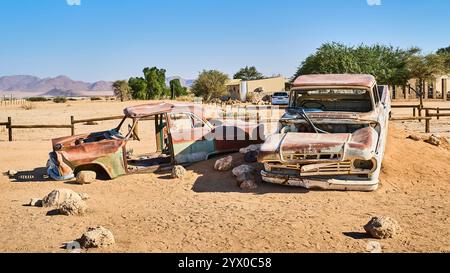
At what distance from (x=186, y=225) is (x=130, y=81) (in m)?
59.7

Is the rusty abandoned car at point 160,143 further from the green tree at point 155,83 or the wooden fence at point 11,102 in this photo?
the green tree at point 155,83

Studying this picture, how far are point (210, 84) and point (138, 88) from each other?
10350 mm

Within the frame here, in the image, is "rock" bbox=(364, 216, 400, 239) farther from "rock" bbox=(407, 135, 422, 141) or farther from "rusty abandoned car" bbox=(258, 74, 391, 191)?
"rock" bbox=(407, 135, 422, 141)

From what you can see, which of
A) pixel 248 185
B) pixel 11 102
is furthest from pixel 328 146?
pixel 11 102

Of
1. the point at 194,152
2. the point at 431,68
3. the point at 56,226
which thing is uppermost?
the point at 431,68

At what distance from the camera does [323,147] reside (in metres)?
6.85

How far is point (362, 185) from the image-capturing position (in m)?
6.81

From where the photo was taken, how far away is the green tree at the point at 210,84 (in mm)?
57831

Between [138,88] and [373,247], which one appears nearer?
[373,247]

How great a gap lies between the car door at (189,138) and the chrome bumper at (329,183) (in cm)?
250

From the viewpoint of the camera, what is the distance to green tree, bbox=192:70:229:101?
57831mm

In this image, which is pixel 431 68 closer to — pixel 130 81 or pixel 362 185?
pixel 362 185

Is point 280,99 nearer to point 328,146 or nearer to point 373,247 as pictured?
point 328,146
